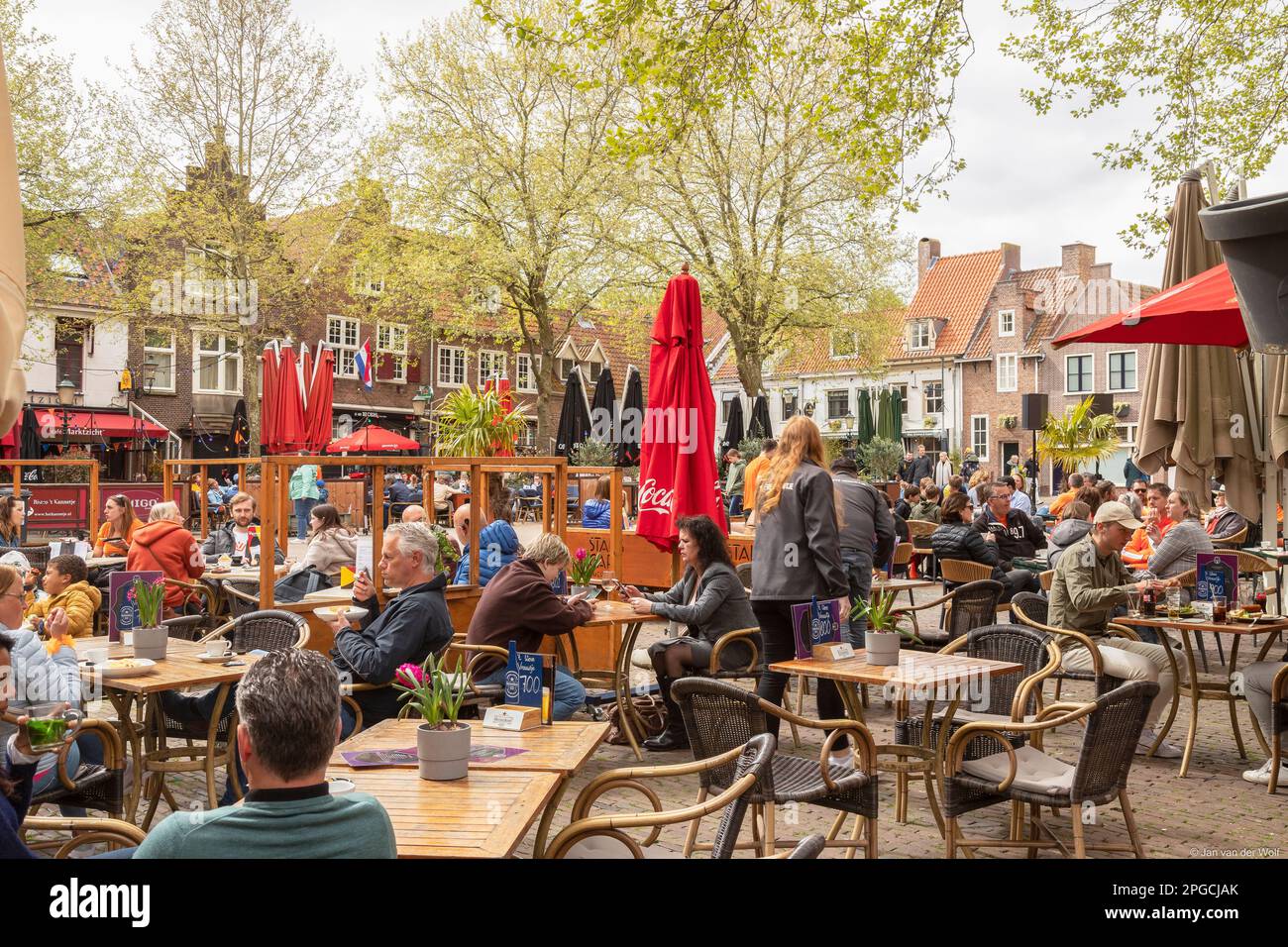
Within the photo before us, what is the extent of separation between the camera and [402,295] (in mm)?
27719

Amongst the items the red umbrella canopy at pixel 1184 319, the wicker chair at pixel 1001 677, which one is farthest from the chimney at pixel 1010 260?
the wicker chair at pixel 1001 677

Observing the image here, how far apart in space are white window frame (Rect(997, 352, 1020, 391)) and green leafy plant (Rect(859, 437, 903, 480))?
72.6 feet

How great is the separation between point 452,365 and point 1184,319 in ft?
126

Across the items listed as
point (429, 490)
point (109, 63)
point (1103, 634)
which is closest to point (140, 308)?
point (109, 63)

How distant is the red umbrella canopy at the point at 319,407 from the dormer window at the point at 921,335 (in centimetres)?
3984

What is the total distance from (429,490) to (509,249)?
1730cm

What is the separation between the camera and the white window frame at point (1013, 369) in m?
46.6

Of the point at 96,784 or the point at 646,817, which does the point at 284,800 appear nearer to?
the point at 646,817

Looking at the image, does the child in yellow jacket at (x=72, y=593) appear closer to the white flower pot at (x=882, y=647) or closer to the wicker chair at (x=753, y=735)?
the wicker chair at (x=753, y=735)

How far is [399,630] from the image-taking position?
525 cm

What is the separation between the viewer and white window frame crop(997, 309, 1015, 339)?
154 feet

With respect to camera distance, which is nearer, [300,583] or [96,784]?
[96,784]

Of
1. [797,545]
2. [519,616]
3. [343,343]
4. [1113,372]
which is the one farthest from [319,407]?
[1113,372]

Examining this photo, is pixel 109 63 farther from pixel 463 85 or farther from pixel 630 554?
pixel 630 554
